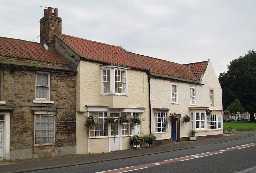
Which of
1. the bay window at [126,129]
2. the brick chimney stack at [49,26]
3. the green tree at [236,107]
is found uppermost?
the brick chimney stack at [49,26]

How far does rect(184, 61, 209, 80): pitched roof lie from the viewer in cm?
4675

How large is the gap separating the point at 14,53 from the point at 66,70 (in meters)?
3.77

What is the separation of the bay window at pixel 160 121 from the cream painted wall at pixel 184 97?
46 cm

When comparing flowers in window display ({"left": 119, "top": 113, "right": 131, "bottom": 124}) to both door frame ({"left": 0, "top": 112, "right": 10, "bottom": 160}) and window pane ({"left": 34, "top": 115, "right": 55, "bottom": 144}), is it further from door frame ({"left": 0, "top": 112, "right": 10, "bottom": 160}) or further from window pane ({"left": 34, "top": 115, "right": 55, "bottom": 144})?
door frame ({"left": 0, "top": 112, "right": 10, "bottom": 160})

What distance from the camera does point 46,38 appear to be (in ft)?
109

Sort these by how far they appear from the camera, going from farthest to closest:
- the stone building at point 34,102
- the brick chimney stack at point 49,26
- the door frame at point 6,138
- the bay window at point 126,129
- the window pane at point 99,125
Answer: the bay window at point 126,129 → the brick chimney stack at point 49,26 → the window pane at point 99,125 → the stone building at point 34,102 → the door frame at point 6,138

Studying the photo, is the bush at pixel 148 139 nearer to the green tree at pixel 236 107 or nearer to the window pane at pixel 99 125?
the window pane at pixel 99 125

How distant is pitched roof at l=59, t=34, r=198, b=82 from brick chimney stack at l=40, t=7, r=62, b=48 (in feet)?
2.31

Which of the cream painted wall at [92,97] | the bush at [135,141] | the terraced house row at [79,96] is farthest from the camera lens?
the bush at [135,141]

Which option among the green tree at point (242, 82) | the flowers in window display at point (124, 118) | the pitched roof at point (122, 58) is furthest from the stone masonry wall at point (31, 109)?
the green tree at point (242, 82)

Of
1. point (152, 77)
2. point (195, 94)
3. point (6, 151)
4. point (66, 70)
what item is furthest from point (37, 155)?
point (195, 94)

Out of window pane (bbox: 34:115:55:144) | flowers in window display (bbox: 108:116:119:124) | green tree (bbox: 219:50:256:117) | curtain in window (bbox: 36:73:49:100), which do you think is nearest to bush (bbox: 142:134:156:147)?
flowers in window display (bbox: 108:116:119:124)

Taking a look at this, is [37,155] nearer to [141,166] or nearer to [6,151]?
[6,151]

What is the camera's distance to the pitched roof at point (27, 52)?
28.0 m
